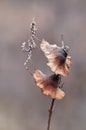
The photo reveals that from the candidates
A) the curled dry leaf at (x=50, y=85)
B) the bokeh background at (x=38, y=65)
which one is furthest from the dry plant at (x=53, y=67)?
the bokeh background at (x=38, y=65)

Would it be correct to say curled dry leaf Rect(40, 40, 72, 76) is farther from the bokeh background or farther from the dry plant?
the bokeh background

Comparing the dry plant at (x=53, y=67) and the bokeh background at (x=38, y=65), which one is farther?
the bokeh background at (x=38, y=65)

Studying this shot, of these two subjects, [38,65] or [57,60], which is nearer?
[57,60]

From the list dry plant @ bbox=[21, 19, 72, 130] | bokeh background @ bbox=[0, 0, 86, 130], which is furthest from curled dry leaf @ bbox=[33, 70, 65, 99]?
bokeh background @ bbox=[0, 0, 86, 130]

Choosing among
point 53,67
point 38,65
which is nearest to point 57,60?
point 53,67

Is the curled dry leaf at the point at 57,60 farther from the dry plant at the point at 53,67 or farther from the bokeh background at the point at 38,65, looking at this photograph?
the bokeh background at the point at 38,65

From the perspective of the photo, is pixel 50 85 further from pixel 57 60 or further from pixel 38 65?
pixel 38 65
